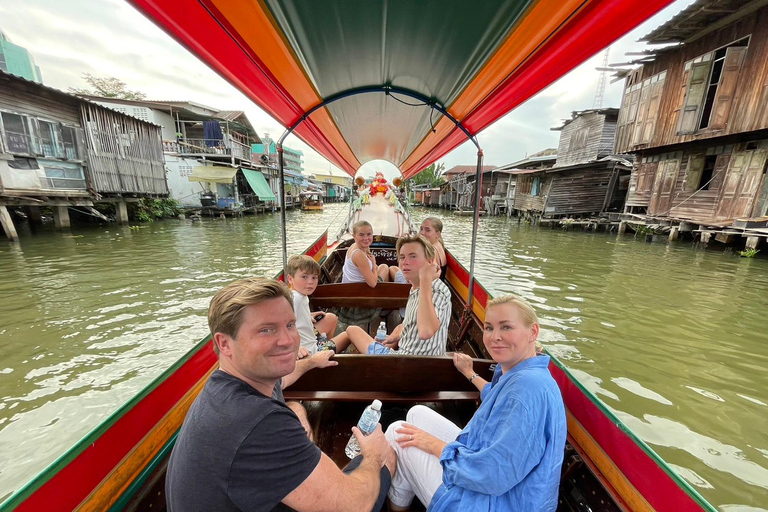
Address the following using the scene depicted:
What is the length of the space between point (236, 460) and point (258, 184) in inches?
1117

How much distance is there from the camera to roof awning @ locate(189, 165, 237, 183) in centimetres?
2041

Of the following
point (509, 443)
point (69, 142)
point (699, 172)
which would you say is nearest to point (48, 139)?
point (69, 142)

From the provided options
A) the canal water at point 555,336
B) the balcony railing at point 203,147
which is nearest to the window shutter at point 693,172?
the canal water at point 555,336

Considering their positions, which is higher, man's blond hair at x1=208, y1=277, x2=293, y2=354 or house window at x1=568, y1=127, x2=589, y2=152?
house window at x1=568, y1=127, x2=589, y2=152

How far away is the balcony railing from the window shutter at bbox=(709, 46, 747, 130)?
26841mm

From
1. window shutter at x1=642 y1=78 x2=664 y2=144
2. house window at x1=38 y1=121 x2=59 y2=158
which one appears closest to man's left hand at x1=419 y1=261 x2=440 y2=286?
house window at x1=38 y1=121 x2=59 y2=158

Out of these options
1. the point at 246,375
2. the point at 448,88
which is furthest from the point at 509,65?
the point at 246,375

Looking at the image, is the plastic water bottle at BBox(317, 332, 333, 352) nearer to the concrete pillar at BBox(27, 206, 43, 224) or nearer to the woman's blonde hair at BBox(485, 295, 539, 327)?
the woman's blonde hair at BBox(485, 295, 539, 327)

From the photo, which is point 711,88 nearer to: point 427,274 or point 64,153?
point 427,274

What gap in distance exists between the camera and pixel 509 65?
2.21 meters

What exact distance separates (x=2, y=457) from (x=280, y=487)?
4366 millimetres

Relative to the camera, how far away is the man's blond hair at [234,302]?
3.78 feet

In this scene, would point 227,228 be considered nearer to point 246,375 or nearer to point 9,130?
point 9,130

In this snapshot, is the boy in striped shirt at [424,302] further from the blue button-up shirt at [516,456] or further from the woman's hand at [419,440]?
the blue button-up shirt at [516,456]
